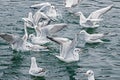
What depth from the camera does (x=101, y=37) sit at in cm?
3134

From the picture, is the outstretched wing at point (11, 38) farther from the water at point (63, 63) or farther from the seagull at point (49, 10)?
the seagull at point (49, 10)

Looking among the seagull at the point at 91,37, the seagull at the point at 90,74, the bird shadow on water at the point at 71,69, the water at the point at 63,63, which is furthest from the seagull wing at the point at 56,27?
the seagull at the point at 90,74

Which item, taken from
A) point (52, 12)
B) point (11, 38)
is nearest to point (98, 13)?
point (52, 12)

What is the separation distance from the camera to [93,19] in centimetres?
3403

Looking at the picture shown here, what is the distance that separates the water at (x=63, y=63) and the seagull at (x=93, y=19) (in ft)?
1.13

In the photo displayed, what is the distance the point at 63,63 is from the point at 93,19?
625cm

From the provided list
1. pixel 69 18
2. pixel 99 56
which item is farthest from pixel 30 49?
pixel 69 18

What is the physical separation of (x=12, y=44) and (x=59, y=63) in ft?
10.1

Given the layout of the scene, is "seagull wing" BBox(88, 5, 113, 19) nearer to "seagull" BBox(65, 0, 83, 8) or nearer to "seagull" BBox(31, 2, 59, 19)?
"seagull" BBox(31, 2, 59, 19)

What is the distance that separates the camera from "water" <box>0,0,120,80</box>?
27047 millimetres

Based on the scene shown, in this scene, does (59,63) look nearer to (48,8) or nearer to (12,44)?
(12,44)

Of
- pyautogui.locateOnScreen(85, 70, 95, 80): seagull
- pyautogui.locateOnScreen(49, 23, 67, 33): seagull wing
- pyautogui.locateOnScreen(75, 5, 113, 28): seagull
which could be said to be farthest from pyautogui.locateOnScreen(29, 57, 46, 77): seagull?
pyautogui.locateOnScreen(75, 5, 113, 28): seagull

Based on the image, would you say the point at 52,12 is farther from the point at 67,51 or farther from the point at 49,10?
the point at 67,51

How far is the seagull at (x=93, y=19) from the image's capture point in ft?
112
